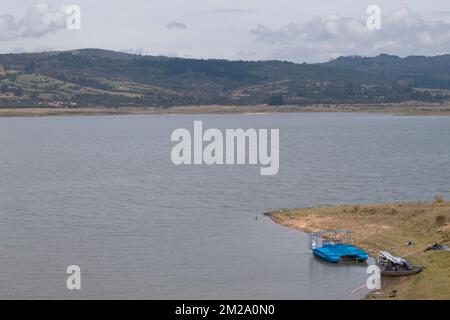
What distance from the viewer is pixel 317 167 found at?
11619 cm

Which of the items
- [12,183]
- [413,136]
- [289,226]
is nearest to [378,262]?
[289,226]

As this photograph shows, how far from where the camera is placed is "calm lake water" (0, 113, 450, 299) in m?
49.2

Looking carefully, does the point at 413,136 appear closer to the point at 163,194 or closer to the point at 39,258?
the point at 163,194

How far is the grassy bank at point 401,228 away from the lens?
1786 inches

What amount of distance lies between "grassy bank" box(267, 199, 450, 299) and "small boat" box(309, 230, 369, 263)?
1147mm

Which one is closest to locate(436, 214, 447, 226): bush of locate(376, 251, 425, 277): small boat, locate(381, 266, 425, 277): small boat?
locate(376, 251, 425, 277): small boat

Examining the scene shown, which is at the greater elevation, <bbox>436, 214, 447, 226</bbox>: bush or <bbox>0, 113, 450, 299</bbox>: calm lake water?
<bbox>436, 214, 447, 226</bbox>: bush

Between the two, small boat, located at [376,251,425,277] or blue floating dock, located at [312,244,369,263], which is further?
blue floating dock, located at [312,244,369,263]

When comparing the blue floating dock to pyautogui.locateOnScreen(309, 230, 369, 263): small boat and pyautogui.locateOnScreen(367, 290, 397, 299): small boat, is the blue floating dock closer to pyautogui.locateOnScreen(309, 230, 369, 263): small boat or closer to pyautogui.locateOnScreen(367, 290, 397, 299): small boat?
pyautogui.locateOnScreen(309, 230, 369, 263): small boat

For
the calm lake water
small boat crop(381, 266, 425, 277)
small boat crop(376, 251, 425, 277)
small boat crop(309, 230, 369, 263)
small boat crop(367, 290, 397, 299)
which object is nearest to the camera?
small boat crop(367, 290, 397, 299)

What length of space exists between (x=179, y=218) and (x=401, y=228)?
815 inches

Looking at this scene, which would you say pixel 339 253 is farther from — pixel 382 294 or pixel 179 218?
pixel 179 218

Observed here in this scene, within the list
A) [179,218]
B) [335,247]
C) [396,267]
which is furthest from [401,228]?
[179,218]

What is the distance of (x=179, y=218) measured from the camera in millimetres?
72625
